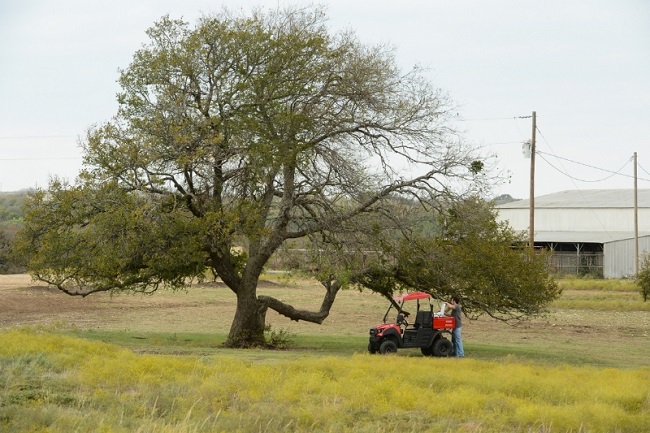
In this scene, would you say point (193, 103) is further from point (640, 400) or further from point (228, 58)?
point (640, 400)

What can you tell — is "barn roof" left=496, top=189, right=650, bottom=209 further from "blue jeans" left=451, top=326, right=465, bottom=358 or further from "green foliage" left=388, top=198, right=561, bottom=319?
"blue jeans" left=451, top=326, right=465, bottom=358

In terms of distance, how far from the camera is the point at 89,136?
27312 mm

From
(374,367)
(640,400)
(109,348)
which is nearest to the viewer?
(640,400)

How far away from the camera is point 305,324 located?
148 ft

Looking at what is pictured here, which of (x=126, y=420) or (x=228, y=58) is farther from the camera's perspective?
(x=228, y=58)

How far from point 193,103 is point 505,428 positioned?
16.6 metres

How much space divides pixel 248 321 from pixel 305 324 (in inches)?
579

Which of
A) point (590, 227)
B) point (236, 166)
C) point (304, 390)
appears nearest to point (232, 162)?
point (236, 166)

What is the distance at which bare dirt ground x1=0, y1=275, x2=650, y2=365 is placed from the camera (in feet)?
115

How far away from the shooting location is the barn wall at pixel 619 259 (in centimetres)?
7581

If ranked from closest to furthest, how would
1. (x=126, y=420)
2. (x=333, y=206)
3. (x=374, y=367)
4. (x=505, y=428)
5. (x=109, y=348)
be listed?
(x=126, y=420) → (x=505, y=428) → (x=374, y=367) → (x=109, y=348) → (x=333, y=206)

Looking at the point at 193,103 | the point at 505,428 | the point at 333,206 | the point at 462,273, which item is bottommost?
the point at 505,428

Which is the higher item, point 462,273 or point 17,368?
point 462,273

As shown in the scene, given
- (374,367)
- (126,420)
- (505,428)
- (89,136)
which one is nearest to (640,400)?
(505,428)
